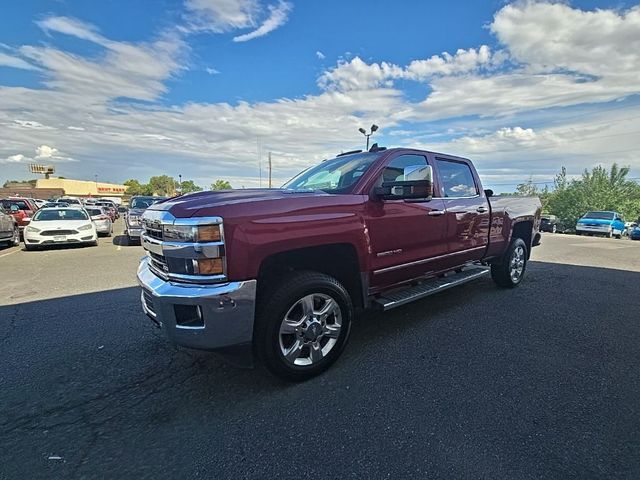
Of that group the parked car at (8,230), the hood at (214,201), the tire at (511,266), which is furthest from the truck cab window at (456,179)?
the parked car at (8,230)

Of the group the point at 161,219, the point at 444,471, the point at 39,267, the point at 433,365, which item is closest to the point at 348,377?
the point at 433,365

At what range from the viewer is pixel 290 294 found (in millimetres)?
2766

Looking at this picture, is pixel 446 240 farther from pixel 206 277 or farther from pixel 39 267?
pixel 39 267

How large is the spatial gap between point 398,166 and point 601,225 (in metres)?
27.0

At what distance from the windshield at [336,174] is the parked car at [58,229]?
9.78 m

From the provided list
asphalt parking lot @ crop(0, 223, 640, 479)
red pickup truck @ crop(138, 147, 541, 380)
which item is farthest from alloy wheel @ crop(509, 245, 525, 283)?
red pickup truck @ crop(138, 147, 541, 380)

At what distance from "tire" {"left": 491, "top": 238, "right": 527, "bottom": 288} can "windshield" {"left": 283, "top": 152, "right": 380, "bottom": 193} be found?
130 inches

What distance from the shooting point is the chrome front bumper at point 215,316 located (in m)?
2.46

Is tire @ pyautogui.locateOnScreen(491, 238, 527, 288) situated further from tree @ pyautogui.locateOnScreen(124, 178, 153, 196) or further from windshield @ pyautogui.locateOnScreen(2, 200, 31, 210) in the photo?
tree @ pyautogui.locateOnScreen(124, 178, 153, 196)

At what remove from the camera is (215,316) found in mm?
2469

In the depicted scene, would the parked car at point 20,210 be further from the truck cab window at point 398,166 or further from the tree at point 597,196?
the tree at point 597,196

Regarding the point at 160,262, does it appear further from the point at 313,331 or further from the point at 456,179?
the point at 456,179

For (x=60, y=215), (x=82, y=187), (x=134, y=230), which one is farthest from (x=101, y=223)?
(x=82, y=187)

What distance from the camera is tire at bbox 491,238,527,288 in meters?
5.78
